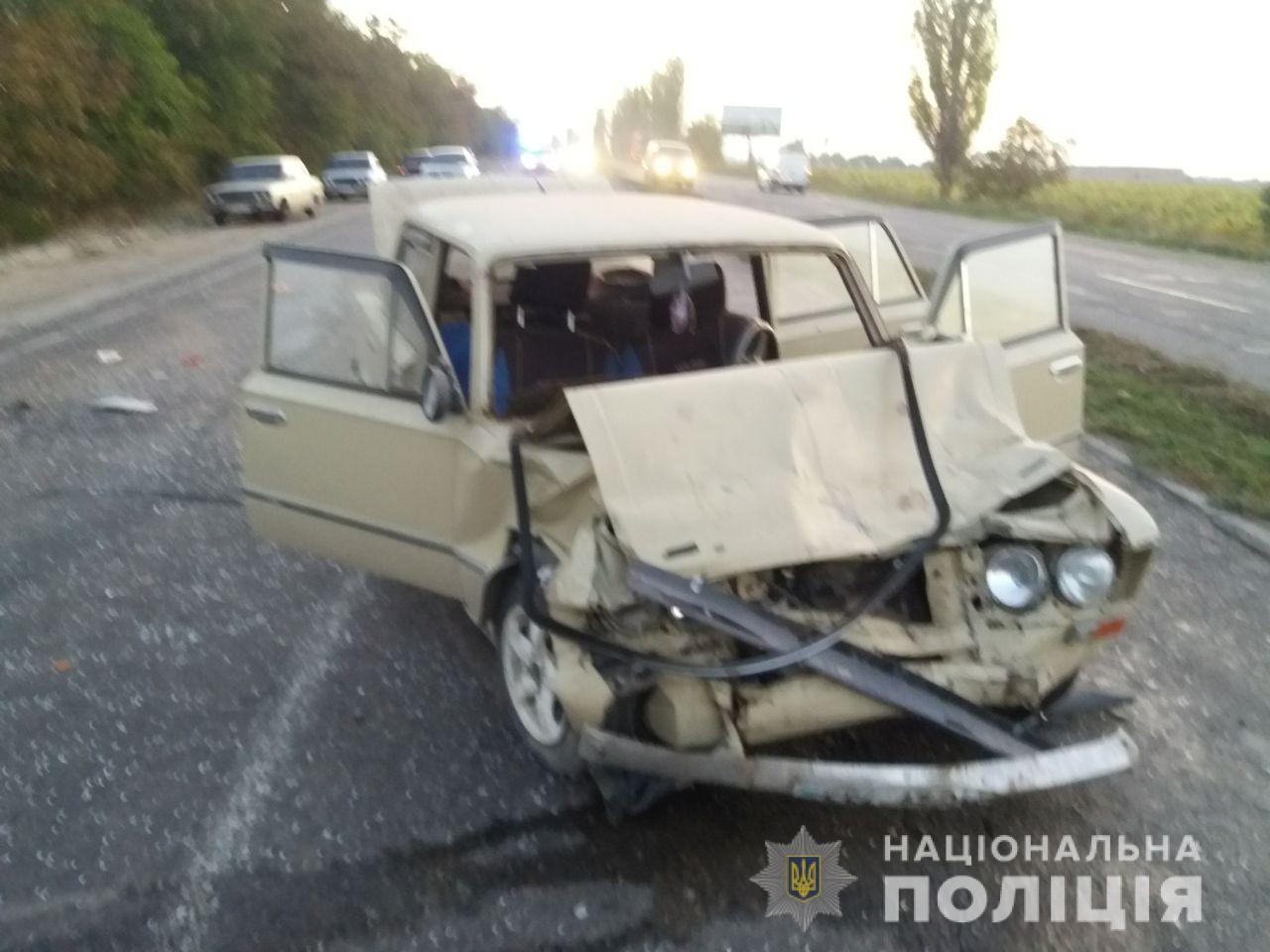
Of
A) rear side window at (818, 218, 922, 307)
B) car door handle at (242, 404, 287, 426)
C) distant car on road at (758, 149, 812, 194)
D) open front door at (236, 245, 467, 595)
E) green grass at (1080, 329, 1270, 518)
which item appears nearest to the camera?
open front door at (236, 245, 467, 595)

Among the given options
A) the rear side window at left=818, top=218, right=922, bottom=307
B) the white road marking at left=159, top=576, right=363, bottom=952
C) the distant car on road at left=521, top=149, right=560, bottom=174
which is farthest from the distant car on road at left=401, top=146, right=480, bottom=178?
the white road marking at left=159, top=576, right=363, bottom=952

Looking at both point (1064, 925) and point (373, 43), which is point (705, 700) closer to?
point (1064, 925)

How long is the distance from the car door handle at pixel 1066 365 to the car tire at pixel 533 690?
2.68 metres

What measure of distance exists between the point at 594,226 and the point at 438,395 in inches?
38.8

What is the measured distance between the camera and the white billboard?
83062mm

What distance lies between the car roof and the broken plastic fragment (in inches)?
181

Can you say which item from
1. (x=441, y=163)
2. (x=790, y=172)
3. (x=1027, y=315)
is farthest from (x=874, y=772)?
(x=790, y=172)

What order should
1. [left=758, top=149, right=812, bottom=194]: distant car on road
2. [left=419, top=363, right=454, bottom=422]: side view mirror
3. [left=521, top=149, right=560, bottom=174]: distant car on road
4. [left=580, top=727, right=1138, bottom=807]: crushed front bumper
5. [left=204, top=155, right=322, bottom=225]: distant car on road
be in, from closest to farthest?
[left=580, top=727, right=1138, bottom=807]: crushed front bumper → [left=419, top=363, right=454, bottom=422]: side view mirror → [left=204, top=155, right=322, bottom=225]: distant car on road → [left=521, top=149, right=560, bottom=174]: distant car on road → [left=758, top=149, right=812, bottom=194]: distant car on road

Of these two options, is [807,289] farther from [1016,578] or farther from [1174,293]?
[1174,293]

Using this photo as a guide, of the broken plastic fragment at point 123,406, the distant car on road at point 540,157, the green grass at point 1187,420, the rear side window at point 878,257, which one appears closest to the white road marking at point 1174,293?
the green grass at point 1187,420

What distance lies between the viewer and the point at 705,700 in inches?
123

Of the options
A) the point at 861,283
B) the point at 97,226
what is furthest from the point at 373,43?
the point at 861,283

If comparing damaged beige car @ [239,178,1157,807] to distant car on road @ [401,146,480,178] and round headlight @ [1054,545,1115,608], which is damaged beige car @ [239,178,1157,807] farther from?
distant car on road @ [401,146,480,178]

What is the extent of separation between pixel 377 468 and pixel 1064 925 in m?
2.67
